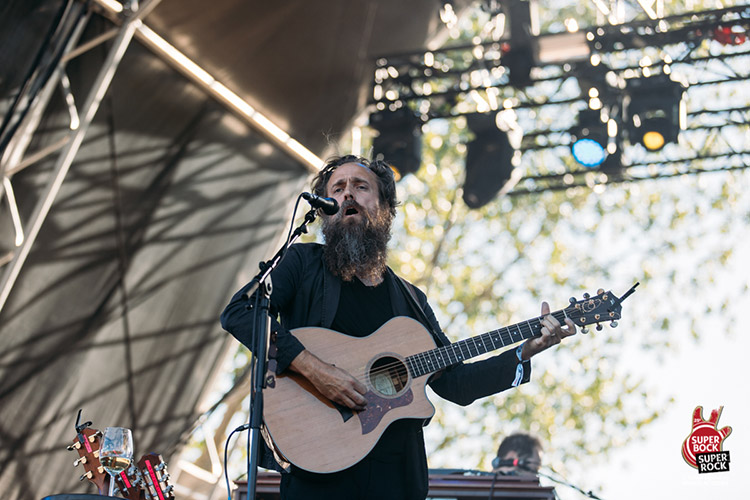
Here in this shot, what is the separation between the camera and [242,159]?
27.6 ft

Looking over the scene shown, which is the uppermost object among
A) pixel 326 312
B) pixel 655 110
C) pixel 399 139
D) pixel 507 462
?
pixel 399 139

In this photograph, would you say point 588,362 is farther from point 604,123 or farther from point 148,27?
point 148,27

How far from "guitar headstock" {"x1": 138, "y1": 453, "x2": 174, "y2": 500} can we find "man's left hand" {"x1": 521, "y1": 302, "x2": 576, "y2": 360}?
1.70m

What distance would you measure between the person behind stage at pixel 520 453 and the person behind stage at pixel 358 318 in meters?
2.82

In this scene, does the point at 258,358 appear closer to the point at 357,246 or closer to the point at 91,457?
the point at 357,246

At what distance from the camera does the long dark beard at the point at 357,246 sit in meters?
3.82

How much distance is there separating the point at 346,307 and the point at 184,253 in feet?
15.3

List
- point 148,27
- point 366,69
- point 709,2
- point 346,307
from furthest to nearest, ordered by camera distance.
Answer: point 709,2
point 366,69
point 148,27
point 346,307

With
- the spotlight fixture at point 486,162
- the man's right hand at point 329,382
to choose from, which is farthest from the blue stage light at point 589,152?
the man's right hand at point 329,382

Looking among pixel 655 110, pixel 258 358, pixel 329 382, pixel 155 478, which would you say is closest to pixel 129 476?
pixel 155 478

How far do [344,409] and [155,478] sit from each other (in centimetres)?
100

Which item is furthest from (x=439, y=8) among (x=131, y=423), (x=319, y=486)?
(x=319, y=486)

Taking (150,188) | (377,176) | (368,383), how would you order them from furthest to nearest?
(150,188) → (377,176) → (368,383)

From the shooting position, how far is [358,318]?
378 centimetres
